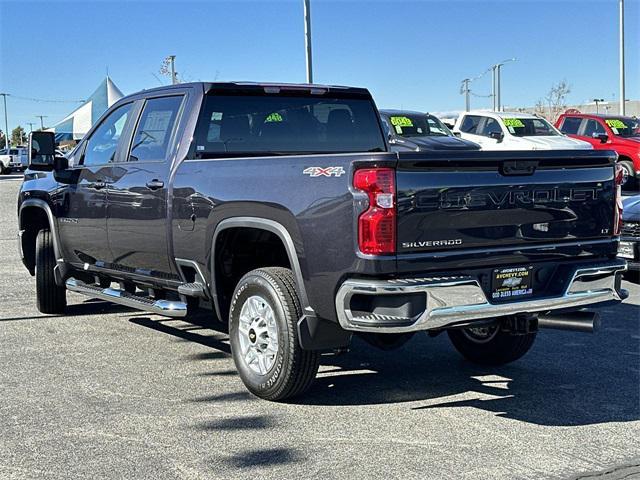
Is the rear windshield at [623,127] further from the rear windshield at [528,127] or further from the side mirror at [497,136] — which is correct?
the side mirror at [497,136]

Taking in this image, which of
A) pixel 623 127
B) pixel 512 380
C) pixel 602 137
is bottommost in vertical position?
pixel 512 380

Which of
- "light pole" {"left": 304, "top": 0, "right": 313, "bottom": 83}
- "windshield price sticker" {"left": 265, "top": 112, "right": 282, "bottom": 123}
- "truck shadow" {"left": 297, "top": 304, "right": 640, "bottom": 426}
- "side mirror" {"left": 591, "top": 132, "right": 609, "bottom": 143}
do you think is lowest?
"truck shadow" {"left": 297, "top": 304, "right": 640, "bottom": 426}

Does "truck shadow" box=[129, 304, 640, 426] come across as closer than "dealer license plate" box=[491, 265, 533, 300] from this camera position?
No

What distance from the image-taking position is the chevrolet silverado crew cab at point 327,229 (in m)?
4.49

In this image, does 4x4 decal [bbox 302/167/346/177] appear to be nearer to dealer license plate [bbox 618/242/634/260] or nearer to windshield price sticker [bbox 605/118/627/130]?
dealer license plate [bbox 618/242/634/260]

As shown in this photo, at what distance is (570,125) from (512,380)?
57.2 ft

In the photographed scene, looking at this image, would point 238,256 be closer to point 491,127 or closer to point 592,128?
point 491,127

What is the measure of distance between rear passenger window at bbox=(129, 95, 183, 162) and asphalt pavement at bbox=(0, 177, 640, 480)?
1538mm

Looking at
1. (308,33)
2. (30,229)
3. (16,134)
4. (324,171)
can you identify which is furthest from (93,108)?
(16,134)

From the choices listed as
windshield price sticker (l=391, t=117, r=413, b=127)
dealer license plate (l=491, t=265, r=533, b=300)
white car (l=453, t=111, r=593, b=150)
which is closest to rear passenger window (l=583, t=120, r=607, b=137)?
white car (l=453, t=111, r=593, b=150)

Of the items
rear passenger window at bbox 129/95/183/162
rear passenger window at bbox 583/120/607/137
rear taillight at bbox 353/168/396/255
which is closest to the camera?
rear taillight at bbox 353/168/396/255

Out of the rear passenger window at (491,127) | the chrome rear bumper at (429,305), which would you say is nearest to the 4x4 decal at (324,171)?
the chrome rear bumper at (429,305)

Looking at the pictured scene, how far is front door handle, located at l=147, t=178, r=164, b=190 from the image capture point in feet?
20.0

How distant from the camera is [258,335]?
5.32 metres
